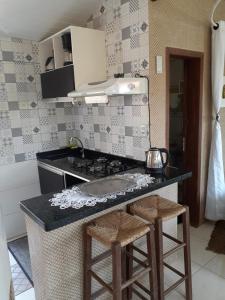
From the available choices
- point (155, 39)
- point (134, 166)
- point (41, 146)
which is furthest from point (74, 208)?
point (41, 146)

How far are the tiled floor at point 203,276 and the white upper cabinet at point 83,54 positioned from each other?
1.92 meters

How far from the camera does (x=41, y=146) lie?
3039 millimetres

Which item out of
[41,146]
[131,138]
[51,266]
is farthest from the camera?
[41,146]

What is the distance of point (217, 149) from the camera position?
2730mm

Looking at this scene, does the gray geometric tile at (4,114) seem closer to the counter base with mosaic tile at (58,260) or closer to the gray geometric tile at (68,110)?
the gray geometric tile at (68,110)

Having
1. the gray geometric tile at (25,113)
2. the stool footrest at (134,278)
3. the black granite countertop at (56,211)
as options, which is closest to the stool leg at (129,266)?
the stool footrest at (134,278)

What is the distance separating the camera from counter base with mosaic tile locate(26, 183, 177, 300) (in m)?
1.44

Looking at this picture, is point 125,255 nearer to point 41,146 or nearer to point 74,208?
point 74,208

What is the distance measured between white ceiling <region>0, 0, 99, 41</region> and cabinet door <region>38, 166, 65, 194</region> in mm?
1500

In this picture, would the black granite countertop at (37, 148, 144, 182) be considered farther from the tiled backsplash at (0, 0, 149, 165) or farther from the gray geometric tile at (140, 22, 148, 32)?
the gray geometric tile at (140, 22, 148, 32)

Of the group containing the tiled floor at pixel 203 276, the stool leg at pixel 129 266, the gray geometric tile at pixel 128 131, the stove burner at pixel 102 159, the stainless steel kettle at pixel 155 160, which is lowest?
the tiled floor at pixel 203 276

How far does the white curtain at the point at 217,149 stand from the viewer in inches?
98.8

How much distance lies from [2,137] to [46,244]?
1.69m

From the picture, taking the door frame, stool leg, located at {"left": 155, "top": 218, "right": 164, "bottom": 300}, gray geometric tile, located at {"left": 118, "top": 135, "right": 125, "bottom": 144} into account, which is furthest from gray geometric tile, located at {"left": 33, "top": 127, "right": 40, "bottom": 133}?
stool leg, located at {"left": 155, "top": 218, "right": 164, "bottom": 300}
